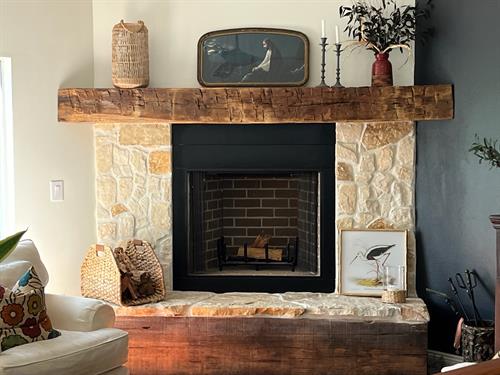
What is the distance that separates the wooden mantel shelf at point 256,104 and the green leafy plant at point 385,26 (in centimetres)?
29

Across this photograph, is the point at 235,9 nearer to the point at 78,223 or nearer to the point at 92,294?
the point at 78,223

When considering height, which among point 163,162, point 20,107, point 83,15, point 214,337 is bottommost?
point 214,337

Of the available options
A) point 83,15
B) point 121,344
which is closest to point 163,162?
point 83,15

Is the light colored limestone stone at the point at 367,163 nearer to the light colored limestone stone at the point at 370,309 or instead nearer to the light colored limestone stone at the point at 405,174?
the light colored limestone stone at the point at 405,174

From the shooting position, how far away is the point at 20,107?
429 centimetres

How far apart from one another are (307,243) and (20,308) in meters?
2.08

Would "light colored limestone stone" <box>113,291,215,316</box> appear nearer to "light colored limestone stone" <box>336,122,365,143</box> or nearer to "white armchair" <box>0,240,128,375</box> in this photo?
"white armchair" <box>0,240,128,375</box>

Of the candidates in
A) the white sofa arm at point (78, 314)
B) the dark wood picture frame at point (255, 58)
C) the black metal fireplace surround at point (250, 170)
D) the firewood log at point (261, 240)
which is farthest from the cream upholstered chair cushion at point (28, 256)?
the firewood log at point (261, 240)

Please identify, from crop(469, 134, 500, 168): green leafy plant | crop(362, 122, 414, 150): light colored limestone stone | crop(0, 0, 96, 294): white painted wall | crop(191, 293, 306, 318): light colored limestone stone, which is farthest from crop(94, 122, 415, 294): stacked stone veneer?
crop(469, 134, 500, 168): green leafy plant

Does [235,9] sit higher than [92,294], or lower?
higher

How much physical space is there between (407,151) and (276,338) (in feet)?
4.42

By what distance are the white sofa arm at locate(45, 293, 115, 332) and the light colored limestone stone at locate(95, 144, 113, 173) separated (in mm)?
1241

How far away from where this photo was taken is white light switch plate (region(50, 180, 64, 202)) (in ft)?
14.7

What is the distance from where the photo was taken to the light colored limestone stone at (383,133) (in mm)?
4441
